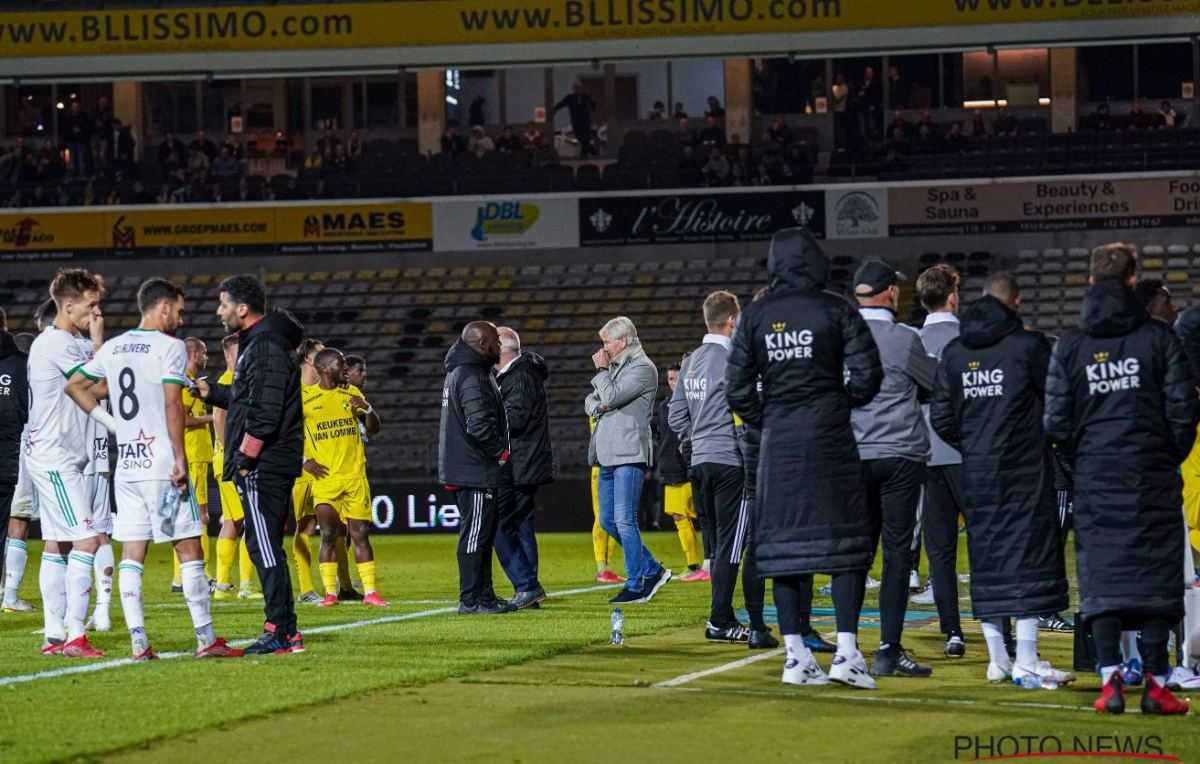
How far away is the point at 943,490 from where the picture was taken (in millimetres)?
9664

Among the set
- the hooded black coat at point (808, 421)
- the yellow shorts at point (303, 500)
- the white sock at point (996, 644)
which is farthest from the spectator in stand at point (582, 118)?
the white sock at point (996, 644)

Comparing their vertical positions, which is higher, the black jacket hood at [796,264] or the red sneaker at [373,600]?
the black jacket hood at [796,264]

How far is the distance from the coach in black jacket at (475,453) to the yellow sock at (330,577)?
1522 mm

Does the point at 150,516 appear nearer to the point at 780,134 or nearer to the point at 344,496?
the point at 344,496

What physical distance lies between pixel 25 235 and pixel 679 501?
83.5 ft

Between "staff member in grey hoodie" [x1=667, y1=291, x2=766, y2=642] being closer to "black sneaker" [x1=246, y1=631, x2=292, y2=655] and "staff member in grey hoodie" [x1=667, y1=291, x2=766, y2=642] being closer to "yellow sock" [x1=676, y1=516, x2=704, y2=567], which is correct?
"black sneaker" [x1=246, y1=631, x2=292, y2=655]

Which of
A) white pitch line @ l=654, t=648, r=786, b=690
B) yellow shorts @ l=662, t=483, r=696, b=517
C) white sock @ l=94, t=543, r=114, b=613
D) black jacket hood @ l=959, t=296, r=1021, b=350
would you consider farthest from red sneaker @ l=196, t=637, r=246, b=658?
yellow shorts @ l=662, t=483, r=696, b=517

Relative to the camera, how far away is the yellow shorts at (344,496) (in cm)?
1391

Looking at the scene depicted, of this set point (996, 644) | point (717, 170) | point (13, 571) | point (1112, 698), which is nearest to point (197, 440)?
point (13, 571)

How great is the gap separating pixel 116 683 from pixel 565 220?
28.6m

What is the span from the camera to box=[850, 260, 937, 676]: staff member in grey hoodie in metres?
8.86

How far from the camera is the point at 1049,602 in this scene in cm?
821

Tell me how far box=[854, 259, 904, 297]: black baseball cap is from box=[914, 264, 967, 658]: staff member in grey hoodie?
429 mm

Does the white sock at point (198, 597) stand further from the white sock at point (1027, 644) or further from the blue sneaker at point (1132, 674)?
the blue sneaker at point (1132, 674)
